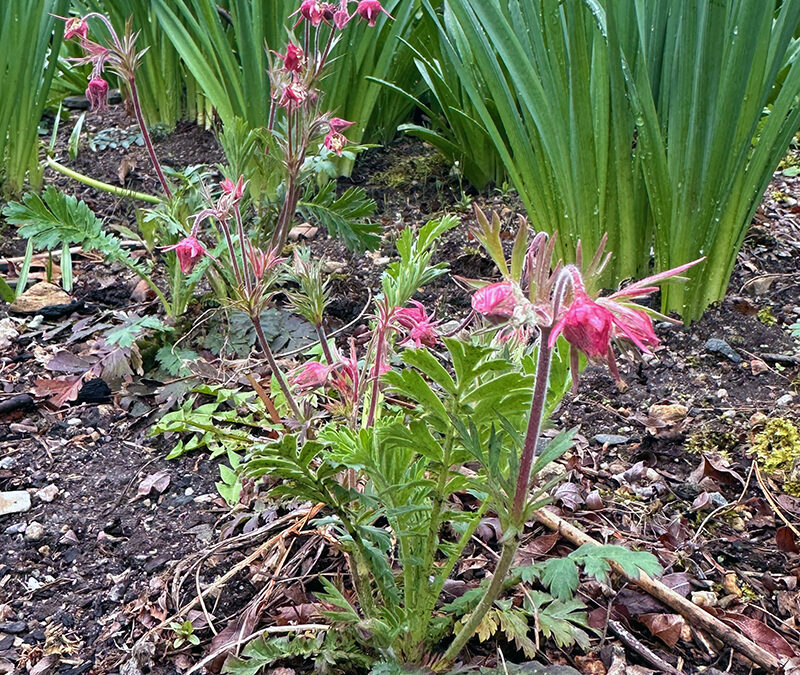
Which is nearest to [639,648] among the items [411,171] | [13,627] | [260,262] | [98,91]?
[260,262]

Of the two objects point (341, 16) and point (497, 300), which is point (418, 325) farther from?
point (341, 16)

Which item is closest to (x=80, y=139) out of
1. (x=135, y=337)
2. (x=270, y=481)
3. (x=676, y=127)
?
(x=135, y=337)

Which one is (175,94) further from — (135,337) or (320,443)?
(320,443)

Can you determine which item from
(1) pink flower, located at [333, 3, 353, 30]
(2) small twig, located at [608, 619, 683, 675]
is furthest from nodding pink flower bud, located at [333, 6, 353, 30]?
(2) small twig, located at [608, 619, 683, 675]

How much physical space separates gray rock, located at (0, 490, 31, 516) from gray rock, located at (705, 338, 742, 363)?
1.60m

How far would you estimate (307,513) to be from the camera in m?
1.37

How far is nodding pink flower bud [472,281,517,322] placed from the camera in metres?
0.73

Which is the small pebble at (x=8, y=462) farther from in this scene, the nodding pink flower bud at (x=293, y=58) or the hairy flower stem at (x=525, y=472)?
the hairy flower stem at (x=525, y=472)

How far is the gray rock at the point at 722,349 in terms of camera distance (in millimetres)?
1813

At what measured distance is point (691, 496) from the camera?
1.46 metres

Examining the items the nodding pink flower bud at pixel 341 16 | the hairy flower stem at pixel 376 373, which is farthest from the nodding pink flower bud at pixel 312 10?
the hairy flower stem at pixel 376 373

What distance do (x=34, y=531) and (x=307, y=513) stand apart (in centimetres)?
58

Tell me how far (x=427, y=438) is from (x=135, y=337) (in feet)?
3.82

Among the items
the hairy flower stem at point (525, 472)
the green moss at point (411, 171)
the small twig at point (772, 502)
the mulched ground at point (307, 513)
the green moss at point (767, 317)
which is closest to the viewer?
the hairy flower stem at point (525, 472)
